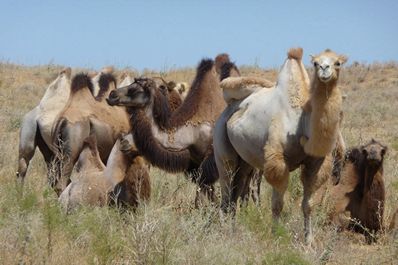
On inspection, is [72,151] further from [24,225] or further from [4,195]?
[24,225]

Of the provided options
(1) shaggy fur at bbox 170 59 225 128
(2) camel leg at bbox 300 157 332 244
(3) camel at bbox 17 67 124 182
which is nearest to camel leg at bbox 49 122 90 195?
(3) camel at bbox 17 67 124 182

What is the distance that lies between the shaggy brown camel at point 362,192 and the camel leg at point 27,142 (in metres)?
4.35

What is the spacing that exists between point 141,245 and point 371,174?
4409mm

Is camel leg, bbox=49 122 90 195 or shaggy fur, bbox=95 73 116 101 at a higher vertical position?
shaggy fur, bbox=95 73 116 101

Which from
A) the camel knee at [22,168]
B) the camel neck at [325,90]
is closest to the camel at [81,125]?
the camel knee at [22,168]

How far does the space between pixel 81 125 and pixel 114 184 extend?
2.63 metres

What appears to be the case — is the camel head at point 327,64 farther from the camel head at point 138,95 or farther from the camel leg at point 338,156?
the camel head at point 138,95

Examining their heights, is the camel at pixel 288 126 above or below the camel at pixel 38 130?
above

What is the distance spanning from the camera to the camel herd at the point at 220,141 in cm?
705

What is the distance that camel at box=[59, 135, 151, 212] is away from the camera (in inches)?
302

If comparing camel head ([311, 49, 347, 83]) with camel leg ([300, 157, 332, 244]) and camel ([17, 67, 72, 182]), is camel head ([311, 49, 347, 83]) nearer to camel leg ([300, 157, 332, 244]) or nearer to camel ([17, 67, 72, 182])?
camel leg ([300, 157, 332, 244])

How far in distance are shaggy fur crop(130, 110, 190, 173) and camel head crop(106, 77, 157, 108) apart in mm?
377

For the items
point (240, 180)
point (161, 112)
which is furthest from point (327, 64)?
point (161, 112)

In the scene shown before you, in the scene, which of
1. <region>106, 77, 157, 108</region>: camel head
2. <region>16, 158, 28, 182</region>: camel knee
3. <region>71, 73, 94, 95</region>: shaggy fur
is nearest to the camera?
<region>106, 77, 157, 108</region>: camel head
